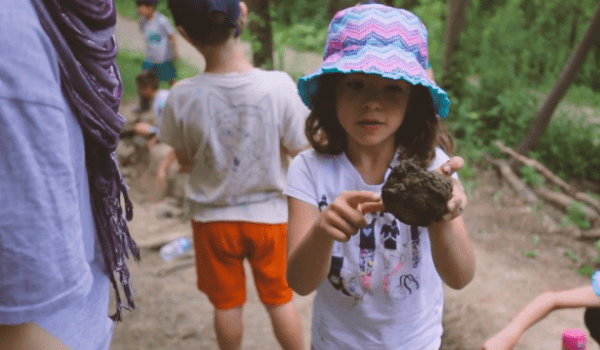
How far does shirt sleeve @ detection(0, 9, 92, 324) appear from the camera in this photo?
0.81m

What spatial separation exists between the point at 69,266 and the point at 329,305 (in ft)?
3.12

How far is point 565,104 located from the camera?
8.70 metres

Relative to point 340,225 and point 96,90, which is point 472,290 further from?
point 96,90

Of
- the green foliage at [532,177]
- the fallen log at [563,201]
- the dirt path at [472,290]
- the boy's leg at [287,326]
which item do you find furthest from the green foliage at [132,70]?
the boy's leg at [287,326]

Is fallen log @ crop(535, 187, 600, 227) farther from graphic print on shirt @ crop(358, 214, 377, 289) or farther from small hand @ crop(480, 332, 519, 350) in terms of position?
graphic print on shirt @ crop(358, 214, 377, 289)

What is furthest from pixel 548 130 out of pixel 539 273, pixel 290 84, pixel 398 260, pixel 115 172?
pixel 115 172

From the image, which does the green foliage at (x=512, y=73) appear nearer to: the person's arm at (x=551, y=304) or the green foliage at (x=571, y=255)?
the green foliage at (x=571, y=255)

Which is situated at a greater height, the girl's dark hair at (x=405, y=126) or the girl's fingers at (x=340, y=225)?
the girl's dark hair at (x=405, y=126)

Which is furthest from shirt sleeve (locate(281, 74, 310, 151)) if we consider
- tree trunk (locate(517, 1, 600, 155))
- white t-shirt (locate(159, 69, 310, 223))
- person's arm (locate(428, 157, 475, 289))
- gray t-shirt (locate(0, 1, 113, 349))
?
tree trunk (locate(517, 1, 600, 155))

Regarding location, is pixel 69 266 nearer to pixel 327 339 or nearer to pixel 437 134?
pixel 327 339

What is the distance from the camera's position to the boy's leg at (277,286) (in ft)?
8.34

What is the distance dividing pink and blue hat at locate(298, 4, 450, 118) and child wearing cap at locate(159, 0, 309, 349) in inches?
35.2

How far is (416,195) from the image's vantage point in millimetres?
1178

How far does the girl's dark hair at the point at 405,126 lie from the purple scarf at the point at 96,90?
0.69 metres
